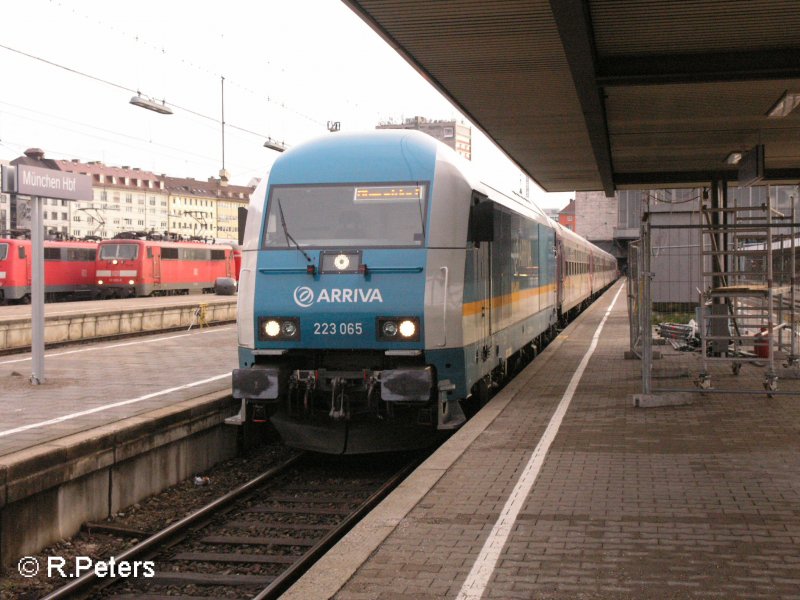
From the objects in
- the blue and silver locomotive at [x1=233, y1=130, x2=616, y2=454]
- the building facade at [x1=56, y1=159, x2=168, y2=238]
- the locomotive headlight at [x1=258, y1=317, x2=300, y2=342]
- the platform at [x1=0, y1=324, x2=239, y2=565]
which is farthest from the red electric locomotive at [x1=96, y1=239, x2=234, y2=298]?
the building facade at [x1=56, y1=159, x2=168, y2=238]

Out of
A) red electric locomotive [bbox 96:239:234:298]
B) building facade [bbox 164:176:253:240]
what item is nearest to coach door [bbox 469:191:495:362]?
red electric locomotive [bbox 96:239:234:298]

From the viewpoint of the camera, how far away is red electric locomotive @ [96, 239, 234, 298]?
1684 inches

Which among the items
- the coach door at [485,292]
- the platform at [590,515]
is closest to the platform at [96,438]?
the platform at [590,515]

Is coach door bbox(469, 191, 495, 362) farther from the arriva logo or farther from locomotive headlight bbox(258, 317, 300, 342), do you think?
locomotive headlight bbox(258, 317, 300, 342)

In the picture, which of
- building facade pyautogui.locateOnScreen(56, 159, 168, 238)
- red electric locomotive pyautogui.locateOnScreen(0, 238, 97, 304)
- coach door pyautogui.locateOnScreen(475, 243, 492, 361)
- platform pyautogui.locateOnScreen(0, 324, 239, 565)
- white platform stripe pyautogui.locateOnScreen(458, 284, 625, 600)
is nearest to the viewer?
white platform stripe pyautogui.locateOnScreen(458, 284, 625, 600)

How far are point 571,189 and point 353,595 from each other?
16.7 metres

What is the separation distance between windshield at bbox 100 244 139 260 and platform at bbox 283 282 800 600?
34.8 metres

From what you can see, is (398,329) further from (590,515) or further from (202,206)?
(202,206)

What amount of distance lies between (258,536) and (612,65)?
540 cm

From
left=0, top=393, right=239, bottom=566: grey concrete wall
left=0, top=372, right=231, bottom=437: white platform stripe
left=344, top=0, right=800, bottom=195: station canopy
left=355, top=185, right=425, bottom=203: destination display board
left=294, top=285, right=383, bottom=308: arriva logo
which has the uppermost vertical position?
left=344, top=0, right=800, bottom=195: station canopy

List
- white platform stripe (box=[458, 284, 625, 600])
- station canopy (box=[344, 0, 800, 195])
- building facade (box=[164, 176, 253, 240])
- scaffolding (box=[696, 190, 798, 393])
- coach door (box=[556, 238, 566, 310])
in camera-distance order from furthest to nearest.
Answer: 1. building facade (box=[164, 176, 253, 240])
2. coach door (box=[556, 238, 566, 310])
3. scaffolding (box=[696, 190, 798, 393])
4. station canopy (box=[344, 0, 800, 195])
5. white platform stripe (box=[458, 284, 625, 600])

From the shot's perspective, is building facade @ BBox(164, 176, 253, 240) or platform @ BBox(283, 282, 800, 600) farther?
building facade @ BBox(164, 176, 253, 240)

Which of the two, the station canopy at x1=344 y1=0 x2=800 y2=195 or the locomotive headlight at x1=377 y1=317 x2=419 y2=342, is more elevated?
the station canopy at x1=344 y1=0 x2=800 y2=195

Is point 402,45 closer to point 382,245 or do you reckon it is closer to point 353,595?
point 382,245
